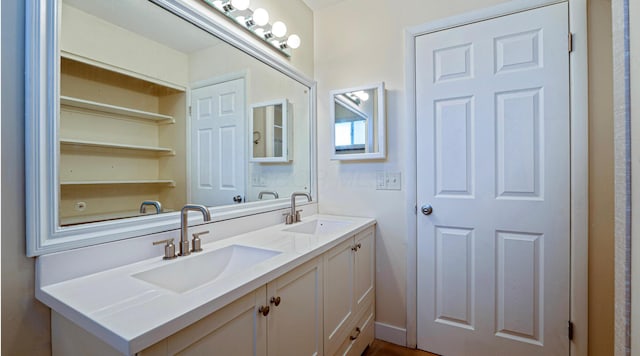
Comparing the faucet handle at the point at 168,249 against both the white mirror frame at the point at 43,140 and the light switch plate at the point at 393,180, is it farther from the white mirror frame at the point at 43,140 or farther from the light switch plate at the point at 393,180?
the light switch plate at the point at 393,180

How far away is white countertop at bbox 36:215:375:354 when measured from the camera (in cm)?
57

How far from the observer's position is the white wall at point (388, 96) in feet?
6.01

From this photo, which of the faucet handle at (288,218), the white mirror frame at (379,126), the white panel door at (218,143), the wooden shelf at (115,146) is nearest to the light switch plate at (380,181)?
the white mirror frame at (379,126)

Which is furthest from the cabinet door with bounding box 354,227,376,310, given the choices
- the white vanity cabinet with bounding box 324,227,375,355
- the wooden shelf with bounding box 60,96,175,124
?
the wooden shelf with bounding box 60,96,175,124

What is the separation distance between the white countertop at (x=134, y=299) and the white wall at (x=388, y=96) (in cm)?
101

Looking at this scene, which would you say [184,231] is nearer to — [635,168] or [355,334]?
[355,334]

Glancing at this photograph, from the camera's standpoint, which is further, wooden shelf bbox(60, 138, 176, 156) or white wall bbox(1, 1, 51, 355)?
wooden shelf bbox(60, 138, 176, 156)

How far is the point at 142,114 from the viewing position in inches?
43.3

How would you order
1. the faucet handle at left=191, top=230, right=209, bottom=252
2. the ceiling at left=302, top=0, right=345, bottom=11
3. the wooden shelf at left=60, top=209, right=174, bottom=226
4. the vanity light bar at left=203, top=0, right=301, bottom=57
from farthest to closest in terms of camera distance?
1. the ceiling at left=302, top=0, right=345, bottom=11
2. the vanity light bar at left=203, top=0, right=301, bottom=57
3. the faucet handle at left=191, top=230, right=209, bottom=252
4. the wooden shelf at left=60, top=209, right=174, bottom=226

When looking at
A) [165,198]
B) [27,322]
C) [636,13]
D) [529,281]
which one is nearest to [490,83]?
[529,281]

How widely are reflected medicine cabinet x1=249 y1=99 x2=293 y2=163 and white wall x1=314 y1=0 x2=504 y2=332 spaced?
321 mm

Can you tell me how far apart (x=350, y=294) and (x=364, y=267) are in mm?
240

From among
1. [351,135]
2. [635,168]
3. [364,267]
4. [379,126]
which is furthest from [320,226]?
[635,168]

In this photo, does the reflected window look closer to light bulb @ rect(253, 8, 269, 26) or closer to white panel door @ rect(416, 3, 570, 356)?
white panel door @ rect(416, 3, 570, 356)
